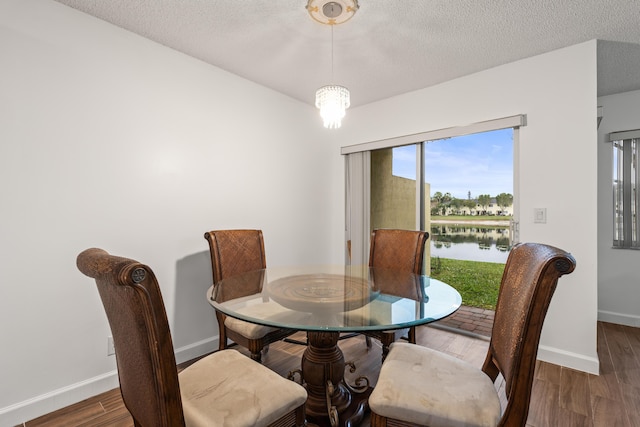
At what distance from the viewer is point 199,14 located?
200 centimetres

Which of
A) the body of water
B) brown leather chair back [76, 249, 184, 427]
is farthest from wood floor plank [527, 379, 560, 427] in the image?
brown leather chair back [76, 249, 184, 427]

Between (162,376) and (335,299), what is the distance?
0.92m

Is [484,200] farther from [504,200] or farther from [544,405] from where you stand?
[544,405]

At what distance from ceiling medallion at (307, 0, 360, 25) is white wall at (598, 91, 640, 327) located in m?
3.15

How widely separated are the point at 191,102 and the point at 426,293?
2305mm

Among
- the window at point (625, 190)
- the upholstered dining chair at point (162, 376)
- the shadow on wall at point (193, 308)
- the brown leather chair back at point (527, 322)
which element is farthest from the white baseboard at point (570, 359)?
the shadow on wall at point (193, 308)

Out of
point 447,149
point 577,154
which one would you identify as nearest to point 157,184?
point 447,149

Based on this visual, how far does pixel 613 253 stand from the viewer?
3240 mm

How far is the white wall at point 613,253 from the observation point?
3120 mm

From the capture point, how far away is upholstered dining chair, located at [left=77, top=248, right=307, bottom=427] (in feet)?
2.60

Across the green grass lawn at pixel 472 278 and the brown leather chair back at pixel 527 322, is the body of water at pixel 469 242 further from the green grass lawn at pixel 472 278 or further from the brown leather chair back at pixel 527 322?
the brown leather chair back at pixel 527 322

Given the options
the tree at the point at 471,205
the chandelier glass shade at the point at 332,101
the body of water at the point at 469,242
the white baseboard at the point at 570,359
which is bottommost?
the white baseboard at the point at 570,359

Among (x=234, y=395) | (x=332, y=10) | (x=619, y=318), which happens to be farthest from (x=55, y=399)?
(x=619, y=318)

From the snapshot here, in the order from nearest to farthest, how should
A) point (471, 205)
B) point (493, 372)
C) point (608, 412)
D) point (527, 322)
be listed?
point (527, 322)
point (493, 372)
point (608, 412)
point (471, 205)
